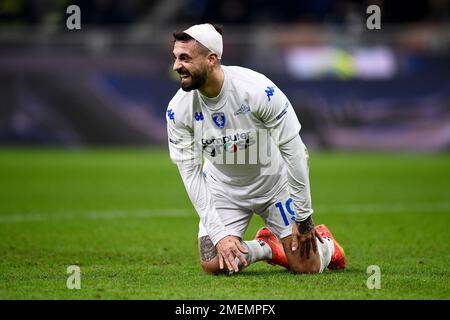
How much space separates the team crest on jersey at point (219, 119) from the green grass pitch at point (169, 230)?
1.20 m

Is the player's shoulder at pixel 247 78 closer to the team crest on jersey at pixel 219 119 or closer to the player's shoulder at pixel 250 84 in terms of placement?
the player's shoulder at pixel 250 84

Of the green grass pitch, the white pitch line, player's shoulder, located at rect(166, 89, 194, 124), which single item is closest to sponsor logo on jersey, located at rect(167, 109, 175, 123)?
player's shoulder, located at rect(166, 89, 194, 124)

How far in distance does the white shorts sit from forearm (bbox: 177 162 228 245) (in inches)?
19.6

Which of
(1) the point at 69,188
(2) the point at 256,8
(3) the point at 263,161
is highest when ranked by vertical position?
(2) the point at 256,8

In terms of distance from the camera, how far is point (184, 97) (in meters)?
7.12

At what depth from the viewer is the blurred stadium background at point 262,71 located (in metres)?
20.8

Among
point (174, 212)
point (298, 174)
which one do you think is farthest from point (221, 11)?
point (298, 174)

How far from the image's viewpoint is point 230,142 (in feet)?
23.7

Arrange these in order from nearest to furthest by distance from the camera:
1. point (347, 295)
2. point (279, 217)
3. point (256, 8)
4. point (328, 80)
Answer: point (347, 295), point (279, 217), point (328, 80), point (256, 8)

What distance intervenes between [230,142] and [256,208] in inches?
28.6

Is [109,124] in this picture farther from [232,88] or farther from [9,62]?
[232,88]

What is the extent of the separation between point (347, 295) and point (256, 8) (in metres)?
19.2
